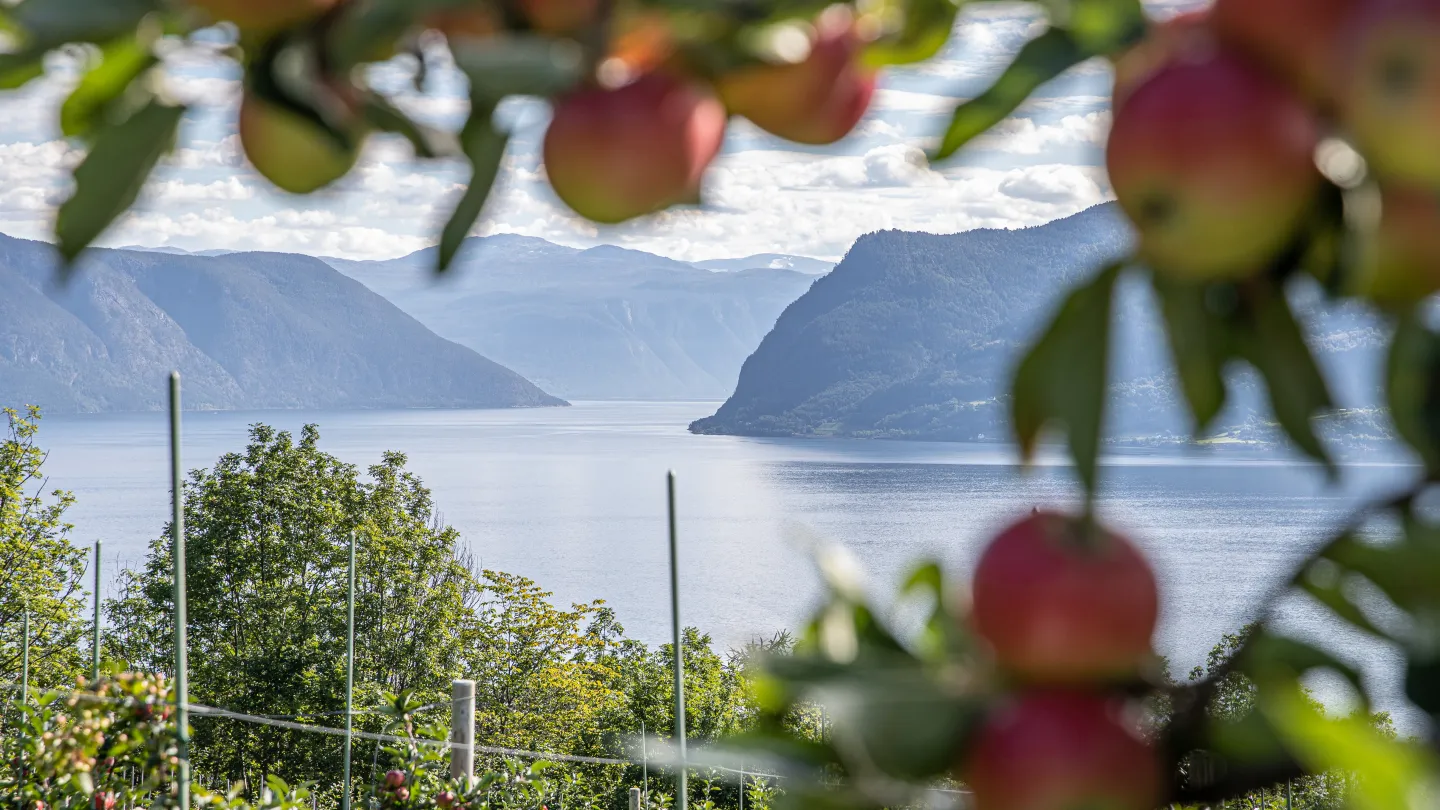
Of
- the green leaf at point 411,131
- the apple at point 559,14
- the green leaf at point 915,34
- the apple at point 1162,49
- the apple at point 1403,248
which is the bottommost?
the apple at point 1403,248

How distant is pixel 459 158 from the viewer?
0.87 ft

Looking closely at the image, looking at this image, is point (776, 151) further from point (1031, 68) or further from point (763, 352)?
point (763, 352)

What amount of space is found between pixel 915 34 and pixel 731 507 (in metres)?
54.7

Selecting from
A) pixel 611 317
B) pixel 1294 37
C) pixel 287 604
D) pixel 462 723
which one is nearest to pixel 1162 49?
pixel 1294 37

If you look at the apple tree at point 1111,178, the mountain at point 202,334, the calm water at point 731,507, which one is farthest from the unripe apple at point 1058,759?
the mountain at point 202,334

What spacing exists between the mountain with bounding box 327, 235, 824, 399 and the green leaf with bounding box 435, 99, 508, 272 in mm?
91920

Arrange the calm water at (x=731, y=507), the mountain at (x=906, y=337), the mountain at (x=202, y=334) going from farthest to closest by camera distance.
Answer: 1. the mountain at (x=202, y=334)
2. the mountain at (x=906, y=337)
3. the calm water at (x=731, y=507)

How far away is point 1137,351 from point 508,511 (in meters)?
27.6

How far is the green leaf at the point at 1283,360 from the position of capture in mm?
259

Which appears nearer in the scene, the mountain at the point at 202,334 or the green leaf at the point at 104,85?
the green leaf at the point at 104,85

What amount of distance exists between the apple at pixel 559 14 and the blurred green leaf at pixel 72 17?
0.08m

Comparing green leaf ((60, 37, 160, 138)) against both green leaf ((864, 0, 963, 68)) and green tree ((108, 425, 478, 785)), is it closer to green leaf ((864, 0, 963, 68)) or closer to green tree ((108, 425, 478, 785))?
green leaf ((864, 0, 963, 68))

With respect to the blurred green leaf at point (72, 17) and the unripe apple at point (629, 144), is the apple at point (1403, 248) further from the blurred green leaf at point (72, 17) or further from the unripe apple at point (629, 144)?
the blurred green leaf at point (72, 17)

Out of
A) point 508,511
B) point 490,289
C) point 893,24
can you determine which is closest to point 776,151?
point 893,24
